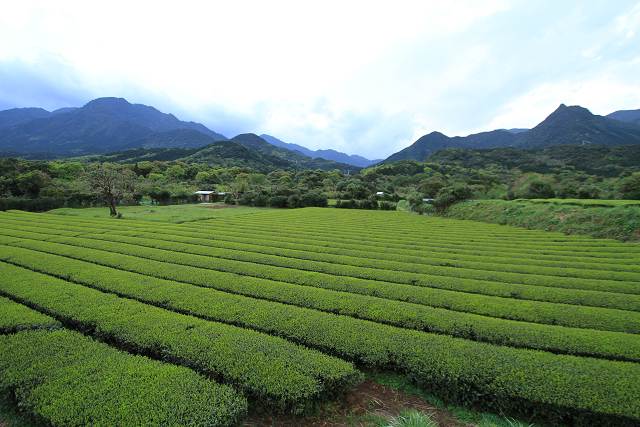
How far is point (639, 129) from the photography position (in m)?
131

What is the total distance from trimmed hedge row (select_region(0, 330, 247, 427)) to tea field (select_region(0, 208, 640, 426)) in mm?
23

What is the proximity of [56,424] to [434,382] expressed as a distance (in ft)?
18.1

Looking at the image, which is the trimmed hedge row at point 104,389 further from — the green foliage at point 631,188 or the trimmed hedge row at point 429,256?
the green foliage at point 631,188

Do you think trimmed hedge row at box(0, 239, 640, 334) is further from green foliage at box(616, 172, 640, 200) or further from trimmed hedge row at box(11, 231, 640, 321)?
green foliage at box(616, 172, 640, 200)

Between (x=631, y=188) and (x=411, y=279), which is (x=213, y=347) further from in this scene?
(x=631, y=188)

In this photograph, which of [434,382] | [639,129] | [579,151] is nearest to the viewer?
[434,382]

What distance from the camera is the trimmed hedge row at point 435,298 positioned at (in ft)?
19.4

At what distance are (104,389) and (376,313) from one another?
5358 millimetres

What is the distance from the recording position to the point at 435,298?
7.05 metres

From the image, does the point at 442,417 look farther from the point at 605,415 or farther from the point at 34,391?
the point at 34,391

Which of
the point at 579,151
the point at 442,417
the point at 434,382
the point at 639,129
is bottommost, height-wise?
the point at 442,417

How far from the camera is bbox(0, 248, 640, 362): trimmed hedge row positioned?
486 centimetres

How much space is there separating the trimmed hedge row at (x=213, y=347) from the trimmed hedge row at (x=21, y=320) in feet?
0.92

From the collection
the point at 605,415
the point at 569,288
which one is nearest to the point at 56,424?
the point at 605,415
